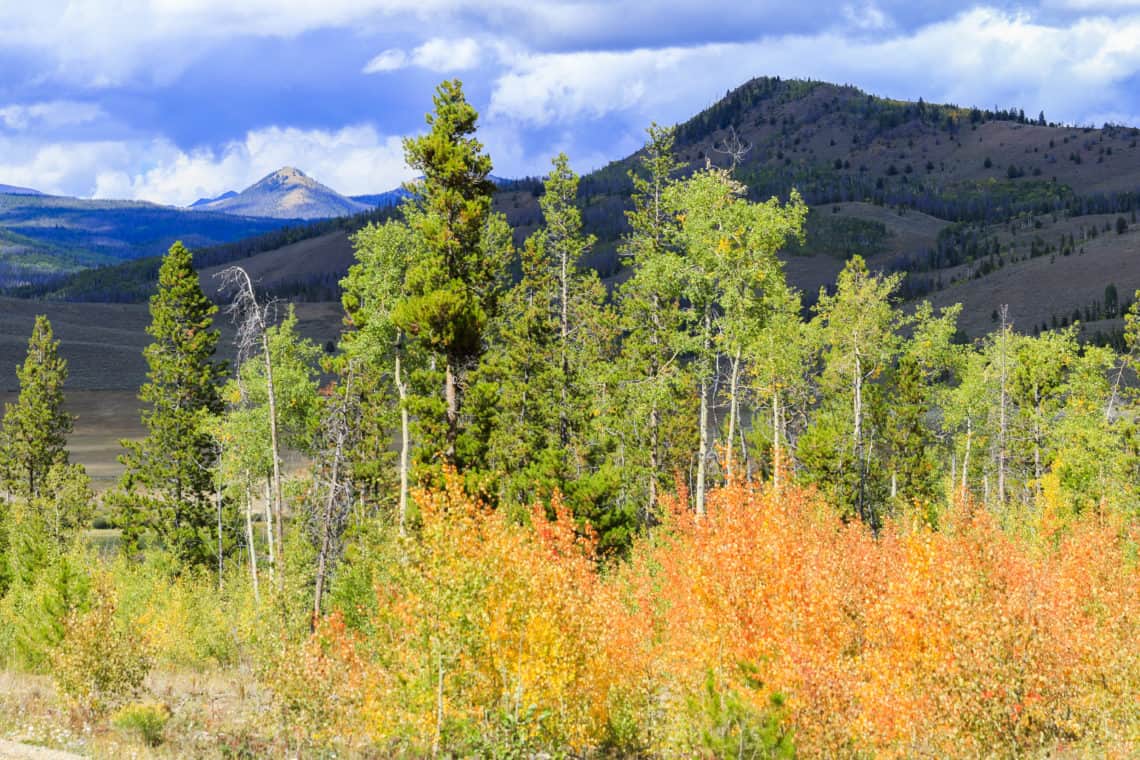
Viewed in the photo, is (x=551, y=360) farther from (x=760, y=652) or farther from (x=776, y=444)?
(x=760, y=652)

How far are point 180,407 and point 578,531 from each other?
29.3 metres

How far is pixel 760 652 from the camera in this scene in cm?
2048

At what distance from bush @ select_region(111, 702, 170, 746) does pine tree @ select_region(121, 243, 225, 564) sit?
32099 mm

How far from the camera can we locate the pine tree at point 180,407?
5275 cm

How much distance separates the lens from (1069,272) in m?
197

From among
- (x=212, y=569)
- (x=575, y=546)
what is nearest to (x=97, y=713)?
(x=575, y=546)

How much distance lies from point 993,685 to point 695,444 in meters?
41.5

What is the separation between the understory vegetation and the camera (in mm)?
18109

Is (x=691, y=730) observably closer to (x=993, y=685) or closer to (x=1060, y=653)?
(x=993, y=685)

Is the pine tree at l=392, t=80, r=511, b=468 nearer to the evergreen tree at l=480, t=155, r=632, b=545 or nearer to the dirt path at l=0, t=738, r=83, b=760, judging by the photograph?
the evergreen tree at l=480, t=155, r=632, b=545

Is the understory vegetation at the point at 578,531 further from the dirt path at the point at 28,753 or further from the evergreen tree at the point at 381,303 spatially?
the dirt path at the point at 28,753

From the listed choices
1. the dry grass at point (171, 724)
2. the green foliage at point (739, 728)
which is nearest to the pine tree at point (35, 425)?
the dry grass at point (171, 724)

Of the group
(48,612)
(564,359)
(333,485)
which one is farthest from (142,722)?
(564,359)

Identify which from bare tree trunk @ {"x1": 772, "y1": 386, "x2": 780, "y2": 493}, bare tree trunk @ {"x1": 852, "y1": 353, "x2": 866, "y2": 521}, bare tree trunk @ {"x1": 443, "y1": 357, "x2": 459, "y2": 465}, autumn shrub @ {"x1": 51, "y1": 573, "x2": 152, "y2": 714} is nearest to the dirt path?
autumn shrub @ {"x1": 51, "y1": 573, "x2": 152, "y2": 714}
